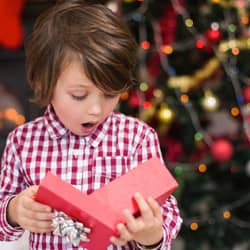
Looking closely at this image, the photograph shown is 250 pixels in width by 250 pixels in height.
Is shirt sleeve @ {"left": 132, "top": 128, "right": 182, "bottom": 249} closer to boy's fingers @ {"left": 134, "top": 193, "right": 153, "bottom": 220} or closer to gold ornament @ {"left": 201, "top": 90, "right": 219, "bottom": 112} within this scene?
boy's fingers @ {"left": 134, "top": 193, "right": 153, "bottom": 220}

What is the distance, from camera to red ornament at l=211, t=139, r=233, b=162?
2.17m

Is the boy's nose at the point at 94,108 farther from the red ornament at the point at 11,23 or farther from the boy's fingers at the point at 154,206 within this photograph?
the red ornament at the point at 11,23

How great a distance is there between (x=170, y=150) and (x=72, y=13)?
4.74ft

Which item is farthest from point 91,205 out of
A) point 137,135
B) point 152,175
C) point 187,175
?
point 187,175

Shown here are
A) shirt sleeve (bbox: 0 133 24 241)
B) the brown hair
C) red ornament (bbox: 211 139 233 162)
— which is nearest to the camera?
the brown hair

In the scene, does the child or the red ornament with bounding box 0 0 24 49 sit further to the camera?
the red ornament with bounding box 0 0 24 49

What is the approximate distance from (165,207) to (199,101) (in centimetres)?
132

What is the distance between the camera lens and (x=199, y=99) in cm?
226

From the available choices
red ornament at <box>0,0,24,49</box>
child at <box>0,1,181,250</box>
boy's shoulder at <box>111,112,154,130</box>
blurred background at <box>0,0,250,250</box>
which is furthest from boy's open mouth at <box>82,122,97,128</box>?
red ornament at <box>0,0,24,49</box>

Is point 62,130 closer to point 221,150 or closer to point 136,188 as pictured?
point 136,188

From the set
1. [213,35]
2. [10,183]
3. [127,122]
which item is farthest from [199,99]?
[10,183]

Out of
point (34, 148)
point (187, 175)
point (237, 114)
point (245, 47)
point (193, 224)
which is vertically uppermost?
point (34, 148)

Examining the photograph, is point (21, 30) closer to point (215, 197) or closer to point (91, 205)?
point (215, 197)

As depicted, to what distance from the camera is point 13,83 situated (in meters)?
2.79
